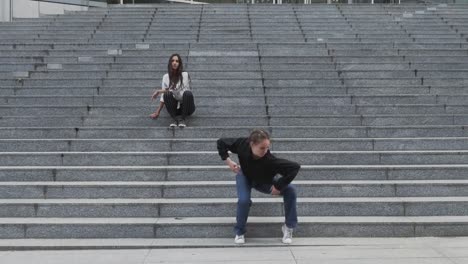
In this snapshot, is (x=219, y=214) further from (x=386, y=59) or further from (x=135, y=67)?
(x=386, y=59)

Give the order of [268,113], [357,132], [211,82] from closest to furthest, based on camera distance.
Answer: [357,132] < [268,113] < [211,82]

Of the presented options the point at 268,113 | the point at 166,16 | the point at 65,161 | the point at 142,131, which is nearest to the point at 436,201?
the point at 268,113

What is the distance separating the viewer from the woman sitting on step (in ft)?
30.0

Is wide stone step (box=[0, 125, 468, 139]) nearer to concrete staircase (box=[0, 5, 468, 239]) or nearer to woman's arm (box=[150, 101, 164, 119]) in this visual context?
concrete staircase (box=[0, 5, 468, 239])

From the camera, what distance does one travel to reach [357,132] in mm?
9156

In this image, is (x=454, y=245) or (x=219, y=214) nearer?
(x=454, y=245)

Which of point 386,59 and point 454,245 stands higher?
point 386,59

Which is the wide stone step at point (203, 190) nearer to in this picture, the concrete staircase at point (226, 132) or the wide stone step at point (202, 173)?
the concrete staircase at point (226, 132)

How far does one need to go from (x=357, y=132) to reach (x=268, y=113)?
62.8 inches

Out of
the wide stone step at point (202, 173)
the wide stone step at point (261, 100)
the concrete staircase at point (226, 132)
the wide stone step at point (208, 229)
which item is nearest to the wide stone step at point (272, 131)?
the concrete staircase at point (226, 132)

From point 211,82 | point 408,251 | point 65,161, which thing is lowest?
point 408,251

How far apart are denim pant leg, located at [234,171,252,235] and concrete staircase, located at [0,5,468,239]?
1.07 ft

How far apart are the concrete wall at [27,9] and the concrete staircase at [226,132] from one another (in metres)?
3.81

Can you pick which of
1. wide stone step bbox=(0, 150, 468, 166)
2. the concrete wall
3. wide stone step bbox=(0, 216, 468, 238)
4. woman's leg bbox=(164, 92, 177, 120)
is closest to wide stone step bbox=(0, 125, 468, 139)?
woman's leg bbox=(164, 92, 177, 120)
